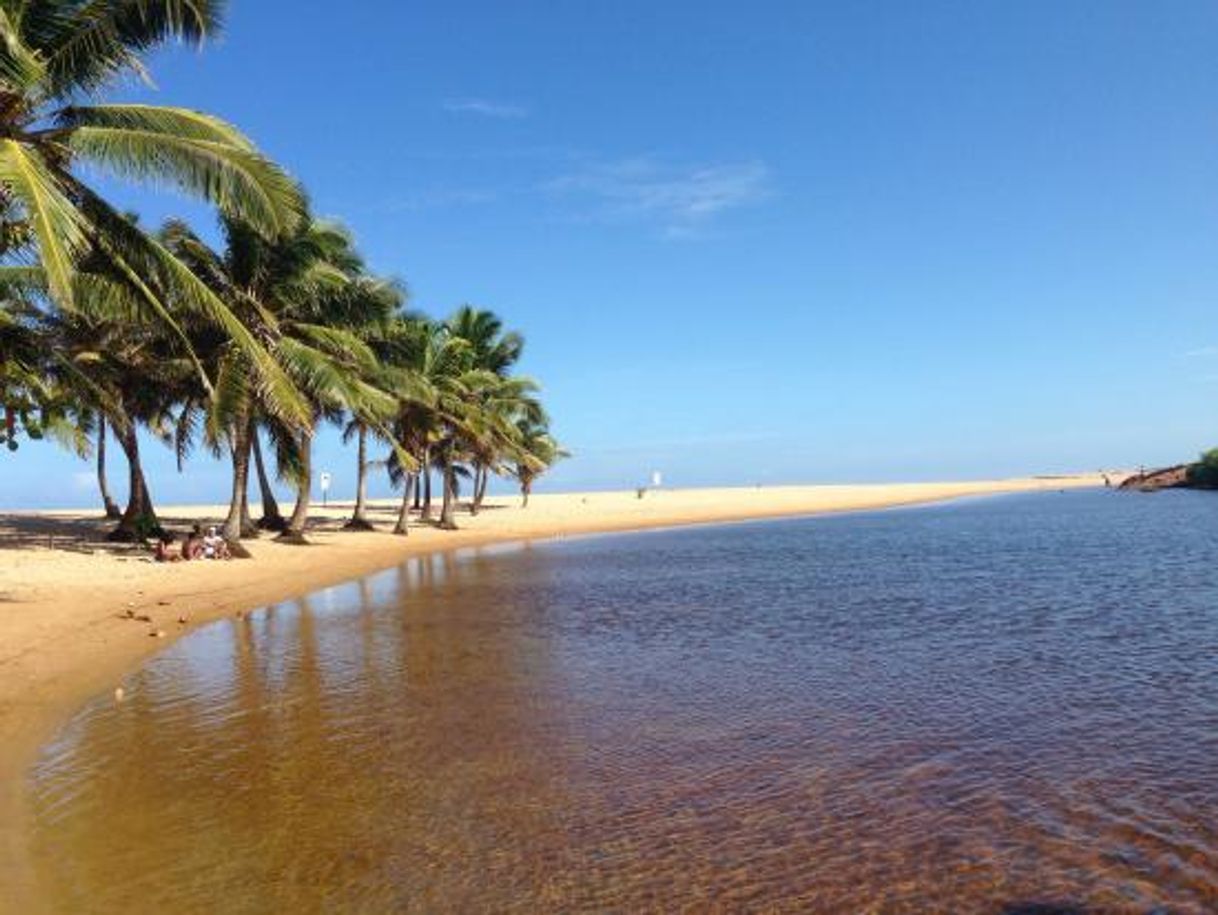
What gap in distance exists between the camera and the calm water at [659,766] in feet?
20.2

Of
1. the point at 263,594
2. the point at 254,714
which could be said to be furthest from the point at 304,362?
the point at 254,714

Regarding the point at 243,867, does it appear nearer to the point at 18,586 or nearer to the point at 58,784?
the point at 58,784

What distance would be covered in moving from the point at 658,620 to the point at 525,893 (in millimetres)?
12167

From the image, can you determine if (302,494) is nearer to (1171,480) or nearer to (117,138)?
(117,138)

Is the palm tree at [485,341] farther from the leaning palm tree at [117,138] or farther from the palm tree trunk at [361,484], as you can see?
the leaning palm tree at [117,138]

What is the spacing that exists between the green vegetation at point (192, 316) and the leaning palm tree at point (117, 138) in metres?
0.03

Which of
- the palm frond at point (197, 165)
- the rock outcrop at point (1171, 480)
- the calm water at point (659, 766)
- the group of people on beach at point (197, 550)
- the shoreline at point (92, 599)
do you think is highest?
the palm frond at point (197, 165)

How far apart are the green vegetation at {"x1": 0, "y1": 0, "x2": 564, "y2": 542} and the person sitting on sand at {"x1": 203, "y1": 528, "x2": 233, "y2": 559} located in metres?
1.49

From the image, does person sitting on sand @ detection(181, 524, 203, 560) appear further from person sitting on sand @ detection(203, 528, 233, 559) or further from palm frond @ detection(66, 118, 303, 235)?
palm frond @ detection(66, 118, 303, 235)

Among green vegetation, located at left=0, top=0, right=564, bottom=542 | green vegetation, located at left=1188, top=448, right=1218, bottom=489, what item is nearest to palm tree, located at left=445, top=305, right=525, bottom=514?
green vegetation, located at left=0, top=0, right=564, bottom=542

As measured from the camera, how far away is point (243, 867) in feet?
21.4

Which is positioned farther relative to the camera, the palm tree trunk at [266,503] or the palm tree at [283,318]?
the palm tree trunk at [266,503]

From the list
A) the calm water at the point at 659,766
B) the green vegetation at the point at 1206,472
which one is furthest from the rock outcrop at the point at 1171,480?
the calm water at the point at 659,766

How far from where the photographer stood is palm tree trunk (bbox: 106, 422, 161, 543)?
101 feet
